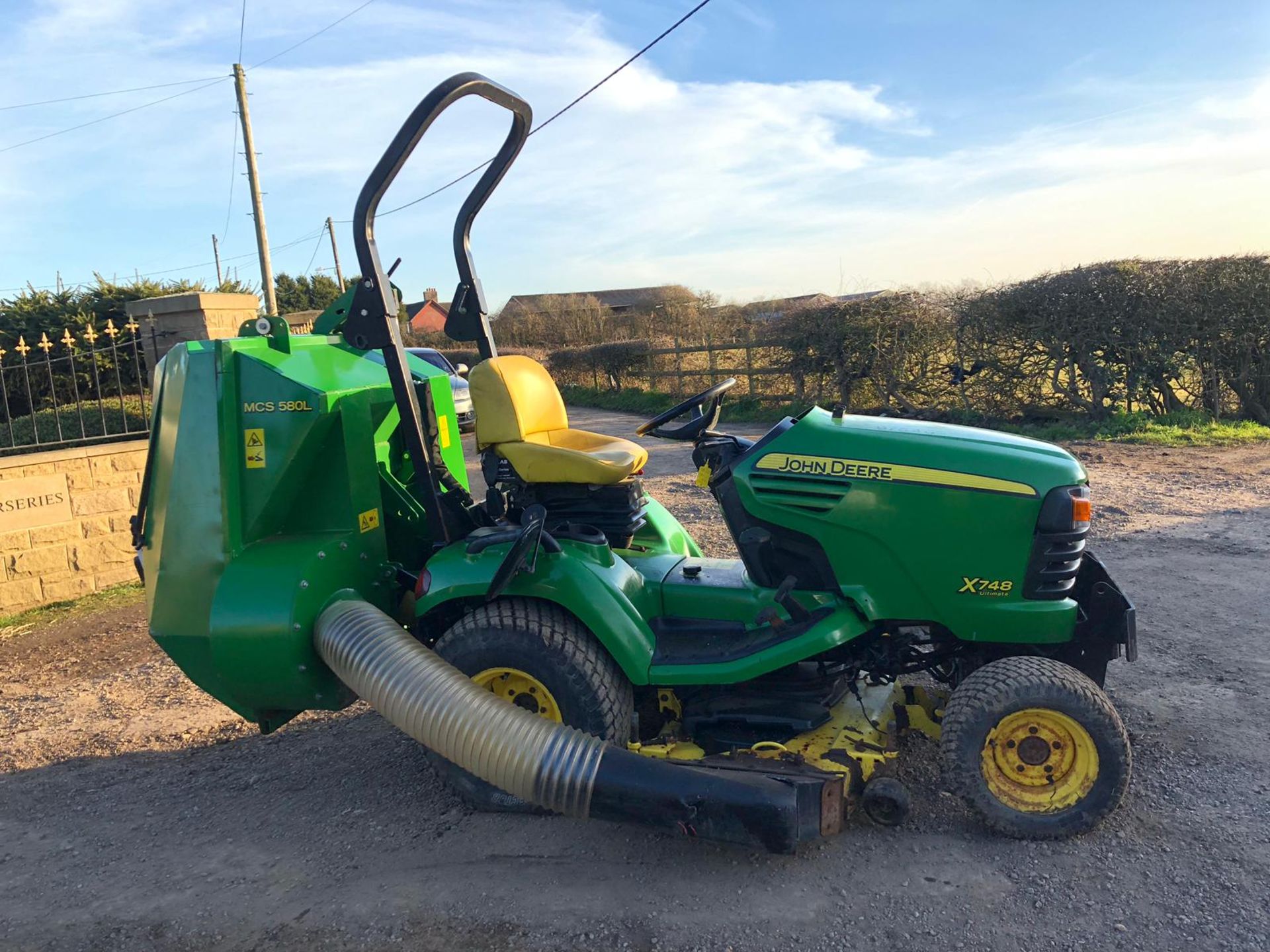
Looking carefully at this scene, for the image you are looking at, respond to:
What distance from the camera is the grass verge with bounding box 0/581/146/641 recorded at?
626cm

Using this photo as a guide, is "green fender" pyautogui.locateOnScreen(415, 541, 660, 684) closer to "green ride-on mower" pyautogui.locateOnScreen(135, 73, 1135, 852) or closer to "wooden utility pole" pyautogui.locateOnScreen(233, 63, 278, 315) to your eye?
"green ride-on mower" pyautogui.locateOnScreen(135, 73, 1135, 852)

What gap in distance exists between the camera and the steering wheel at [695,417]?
3605 millimetres

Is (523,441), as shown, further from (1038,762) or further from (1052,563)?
(1038,762)

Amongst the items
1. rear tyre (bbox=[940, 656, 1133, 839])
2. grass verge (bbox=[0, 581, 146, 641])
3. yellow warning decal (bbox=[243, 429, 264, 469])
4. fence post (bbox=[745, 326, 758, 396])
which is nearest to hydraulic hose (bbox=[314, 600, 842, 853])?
rear tyre (bbox=[940, 656, 1133, 839])

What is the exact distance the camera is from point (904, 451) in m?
3.24

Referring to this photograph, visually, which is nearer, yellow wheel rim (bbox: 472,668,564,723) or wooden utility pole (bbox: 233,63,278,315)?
yellow wheel rim (bbox: 472,668,564,723)

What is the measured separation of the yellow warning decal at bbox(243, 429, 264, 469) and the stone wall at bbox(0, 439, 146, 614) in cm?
388

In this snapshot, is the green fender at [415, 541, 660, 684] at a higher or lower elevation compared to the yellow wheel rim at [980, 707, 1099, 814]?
higher

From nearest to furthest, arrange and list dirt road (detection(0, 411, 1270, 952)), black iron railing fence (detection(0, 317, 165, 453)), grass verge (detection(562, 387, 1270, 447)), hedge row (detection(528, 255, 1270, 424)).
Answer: dirt road (detection(0, 411, 1270, 952)) → black iron railing fence (detection(0, 317, 165, 453)) → grass verge (detection(562, 387, 1270, 447)) → hedge row (detection(528, 255, 1270, 424))

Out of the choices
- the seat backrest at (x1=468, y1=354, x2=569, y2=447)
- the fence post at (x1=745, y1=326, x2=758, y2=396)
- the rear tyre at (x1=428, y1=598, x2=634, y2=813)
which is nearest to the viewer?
A: the rear tyre at (x1=428, y1=598, x2=634, y2=813)

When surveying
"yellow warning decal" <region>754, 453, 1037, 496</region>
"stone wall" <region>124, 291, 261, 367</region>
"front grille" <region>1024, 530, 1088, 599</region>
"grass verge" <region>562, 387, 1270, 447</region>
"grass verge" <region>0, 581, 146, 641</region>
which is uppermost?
"stone wall" <region>124, 291, 261, 367</region>

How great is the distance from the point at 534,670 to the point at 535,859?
611mm

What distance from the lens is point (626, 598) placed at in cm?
342

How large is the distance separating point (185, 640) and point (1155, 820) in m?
3.41
